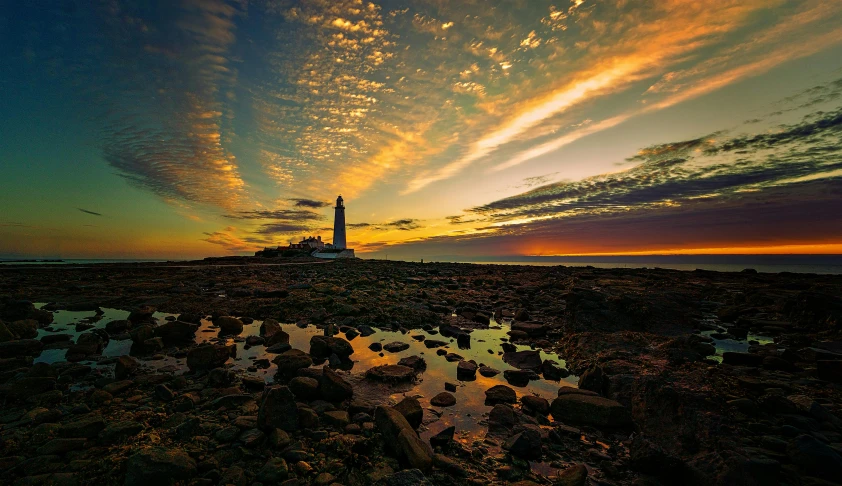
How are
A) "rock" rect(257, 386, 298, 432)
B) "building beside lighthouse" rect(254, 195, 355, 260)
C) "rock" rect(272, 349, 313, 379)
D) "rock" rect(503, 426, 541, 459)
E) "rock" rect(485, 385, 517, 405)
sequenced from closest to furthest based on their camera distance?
"rock" rect(503, 426, 541, 459) → "rock" rect(257, 386, 298, 432) → "rock" rect(485, 385, 517, 405) → "rock" rect(272, 349, 313, 379) → "building beside lighthouse" rect(254, 195, 355, 260)

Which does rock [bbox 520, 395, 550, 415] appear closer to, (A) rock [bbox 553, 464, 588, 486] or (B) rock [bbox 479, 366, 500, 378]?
(B) rock [bbox 479, 366, 500, 378]

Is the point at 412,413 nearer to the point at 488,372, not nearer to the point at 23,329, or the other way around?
the point at 488,372

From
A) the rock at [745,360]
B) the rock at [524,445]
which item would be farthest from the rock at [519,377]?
the rock at [745,360]

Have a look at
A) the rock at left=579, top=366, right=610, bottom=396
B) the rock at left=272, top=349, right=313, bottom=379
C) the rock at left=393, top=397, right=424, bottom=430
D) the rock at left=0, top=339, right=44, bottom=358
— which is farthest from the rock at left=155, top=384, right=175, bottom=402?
the rock at left=579, top=366, right=610, bottom=396

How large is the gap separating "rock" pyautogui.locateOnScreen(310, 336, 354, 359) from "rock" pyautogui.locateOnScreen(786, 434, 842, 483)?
751 cm

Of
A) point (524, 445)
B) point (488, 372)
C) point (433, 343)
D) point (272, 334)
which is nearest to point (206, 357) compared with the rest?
point (272, 334)

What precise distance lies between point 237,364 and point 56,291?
20.2 m

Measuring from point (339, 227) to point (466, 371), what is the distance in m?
73.0

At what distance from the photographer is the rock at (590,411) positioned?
4699 millimetres

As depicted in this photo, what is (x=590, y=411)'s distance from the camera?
483 centimetres

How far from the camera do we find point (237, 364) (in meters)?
7.02

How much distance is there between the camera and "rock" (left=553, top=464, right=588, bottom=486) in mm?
3341

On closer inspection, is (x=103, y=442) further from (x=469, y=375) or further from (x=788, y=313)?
(x=788, y=313)

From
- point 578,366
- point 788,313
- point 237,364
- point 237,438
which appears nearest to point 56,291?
point 237,364
